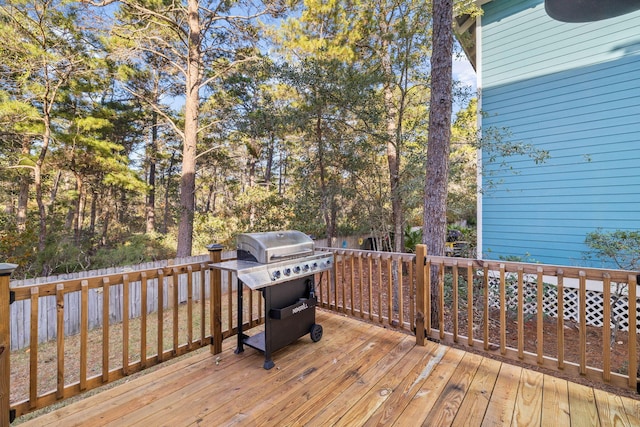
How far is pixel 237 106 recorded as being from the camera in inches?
343

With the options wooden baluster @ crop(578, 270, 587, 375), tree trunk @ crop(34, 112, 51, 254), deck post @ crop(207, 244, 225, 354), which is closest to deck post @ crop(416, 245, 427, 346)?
wooden baluster @ crop(578, 270, 587, 375)

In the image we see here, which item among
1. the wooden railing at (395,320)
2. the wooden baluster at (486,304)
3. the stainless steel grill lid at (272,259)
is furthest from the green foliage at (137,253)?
the wooden baluster at (486,304)

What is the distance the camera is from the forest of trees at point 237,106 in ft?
18.4

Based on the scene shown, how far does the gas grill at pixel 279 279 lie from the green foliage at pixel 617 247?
14.0 feet

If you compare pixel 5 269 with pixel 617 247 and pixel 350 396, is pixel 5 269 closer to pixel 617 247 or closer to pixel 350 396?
pixel 350 396

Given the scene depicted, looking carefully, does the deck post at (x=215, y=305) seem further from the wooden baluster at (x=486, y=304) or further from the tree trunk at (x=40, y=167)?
the tree trunk at (x=40, y=167)

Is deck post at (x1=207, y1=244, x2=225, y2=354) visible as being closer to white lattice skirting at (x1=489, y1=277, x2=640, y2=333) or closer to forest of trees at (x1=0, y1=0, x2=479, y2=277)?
forest of trees at (x1=0, y1=0, x2=479, y2=277)

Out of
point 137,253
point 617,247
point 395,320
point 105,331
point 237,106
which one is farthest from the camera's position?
point 237,106

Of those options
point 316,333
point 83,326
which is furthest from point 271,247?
point 83,326

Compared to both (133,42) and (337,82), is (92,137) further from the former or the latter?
(337,82)

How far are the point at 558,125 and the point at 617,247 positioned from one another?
89.0 inches

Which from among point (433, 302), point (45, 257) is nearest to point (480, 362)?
point (433, 302)

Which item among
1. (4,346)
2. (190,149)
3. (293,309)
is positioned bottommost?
(293,309)

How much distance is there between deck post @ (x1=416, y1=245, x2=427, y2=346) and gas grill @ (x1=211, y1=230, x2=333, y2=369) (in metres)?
0.86
